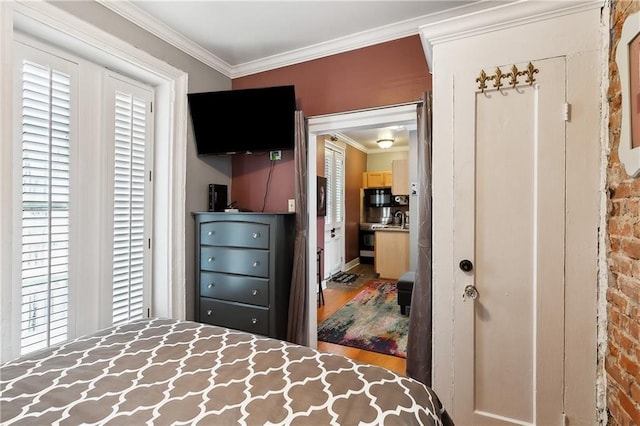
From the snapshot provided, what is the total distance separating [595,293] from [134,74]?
10.7 feet

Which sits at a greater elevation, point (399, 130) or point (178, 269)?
point (399, 130)

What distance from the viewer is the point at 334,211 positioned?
5.65 m

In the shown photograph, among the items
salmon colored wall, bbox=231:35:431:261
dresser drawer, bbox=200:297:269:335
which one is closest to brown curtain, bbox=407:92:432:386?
salmon colored wall, bbox=231:35:431:261

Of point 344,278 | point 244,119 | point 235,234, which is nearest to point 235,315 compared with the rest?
point 235,234

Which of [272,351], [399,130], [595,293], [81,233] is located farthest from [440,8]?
[399,130]

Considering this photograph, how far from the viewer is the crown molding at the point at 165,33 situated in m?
1.98

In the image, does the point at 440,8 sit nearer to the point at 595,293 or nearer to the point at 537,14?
the point at 537,14

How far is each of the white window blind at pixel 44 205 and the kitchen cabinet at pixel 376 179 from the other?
5.90 metres

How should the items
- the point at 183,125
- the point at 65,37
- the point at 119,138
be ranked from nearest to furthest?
the point at 65,37
the point at 119,138
the point at 183,125

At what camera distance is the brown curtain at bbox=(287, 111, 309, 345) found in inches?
97.9

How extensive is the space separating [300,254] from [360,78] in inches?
62.5

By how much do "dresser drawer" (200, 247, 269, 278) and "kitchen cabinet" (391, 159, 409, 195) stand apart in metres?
4.09

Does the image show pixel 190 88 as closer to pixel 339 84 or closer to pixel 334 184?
Answer: pixel 339 84

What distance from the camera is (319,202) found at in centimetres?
466
